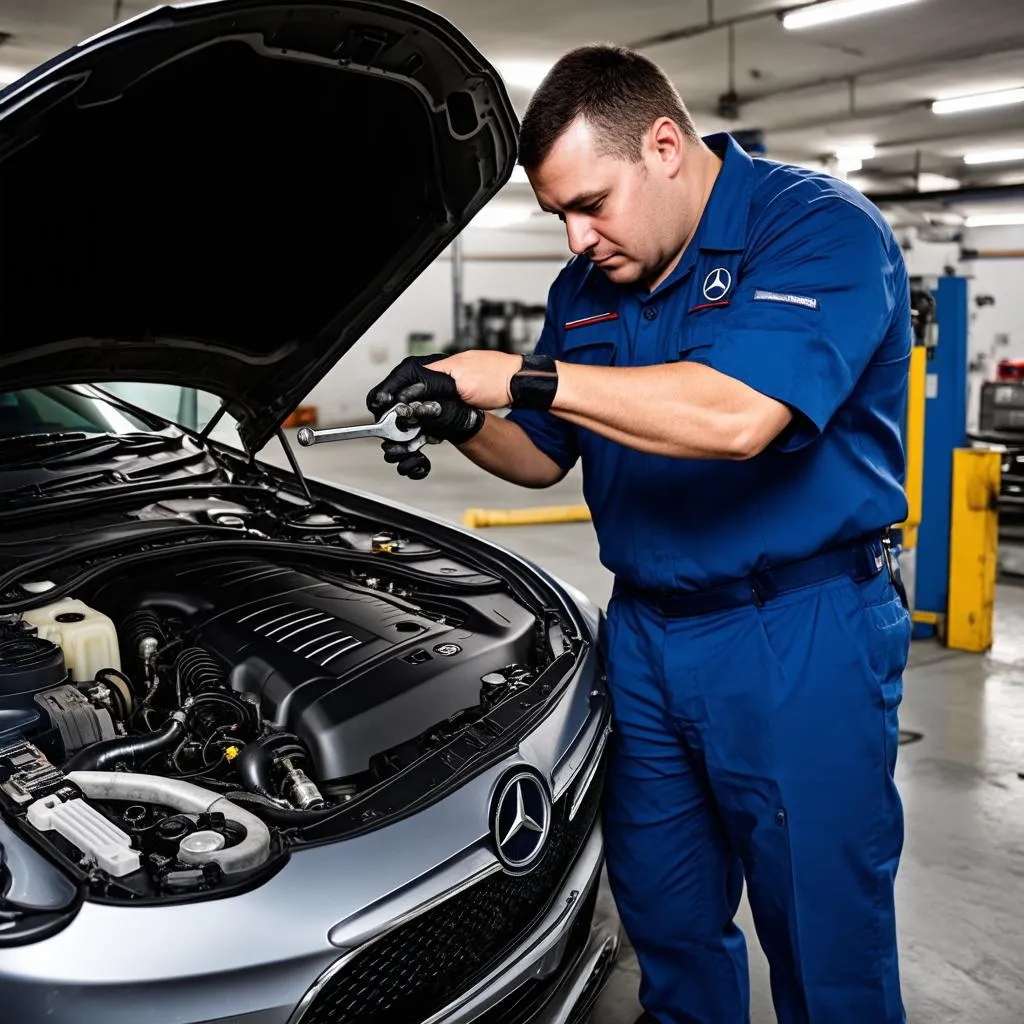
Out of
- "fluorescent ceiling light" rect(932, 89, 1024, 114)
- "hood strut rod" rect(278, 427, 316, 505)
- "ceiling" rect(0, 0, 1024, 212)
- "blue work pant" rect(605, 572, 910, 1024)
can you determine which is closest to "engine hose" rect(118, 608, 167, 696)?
"hood strut rod" rect(278, 427, 316, 505)

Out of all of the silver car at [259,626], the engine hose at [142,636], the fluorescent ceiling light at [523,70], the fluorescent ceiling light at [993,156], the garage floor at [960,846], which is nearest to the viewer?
the silver car at [259,626]

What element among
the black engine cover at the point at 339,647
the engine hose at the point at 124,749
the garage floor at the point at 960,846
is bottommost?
the garage floor at the point at 960,846

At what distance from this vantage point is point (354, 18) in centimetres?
149

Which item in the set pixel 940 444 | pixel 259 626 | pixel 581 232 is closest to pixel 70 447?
pixel 259 626

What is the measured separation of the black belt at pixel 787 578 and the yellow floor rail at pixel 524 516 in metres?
5.25

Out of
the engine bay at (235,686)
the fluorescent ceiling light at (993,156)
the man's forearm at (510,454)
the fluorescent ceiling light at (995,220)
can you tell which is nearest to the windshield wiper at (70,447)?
the engine bay at (235,686)

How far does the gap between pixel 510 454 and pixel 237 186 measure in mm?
668

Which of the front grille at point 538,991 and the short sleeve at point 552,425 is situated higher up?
the short sleeve at point 552,425

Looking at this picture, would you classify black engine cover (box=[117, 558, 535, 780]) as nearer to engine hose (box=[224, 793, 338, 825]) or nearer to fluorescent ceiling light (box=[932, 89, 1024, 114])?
engine hose (box=[224, 793, 338, 825])

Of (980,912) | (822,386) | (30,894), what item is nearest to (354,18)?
(822,386)

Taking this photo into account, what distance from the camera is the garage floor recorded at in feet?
7.14

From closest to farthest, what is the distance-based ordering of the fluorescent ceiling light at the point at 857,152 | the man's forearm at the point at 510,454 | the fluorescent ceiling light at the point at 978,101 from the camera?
1. the man's forearm at the point at 510,454
2. the fluorescent ceiling light at the point at 978,101
3. the fluorescent ceiling light at the point at 857,152

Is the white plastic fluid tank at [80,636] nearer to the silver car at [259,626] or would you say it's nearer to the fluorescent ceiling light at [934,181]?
the silver car at [259,626]

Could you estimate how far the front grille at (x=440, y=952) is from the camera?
123 centimetres
